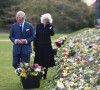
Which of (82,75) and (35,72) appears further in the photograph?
(35,72)

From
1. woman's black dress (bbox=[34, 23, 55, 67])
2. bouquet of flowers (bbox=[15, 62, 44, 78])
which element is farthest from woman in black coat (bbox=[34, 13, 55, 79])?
bouquet of flowers (bbox=[15, 62, 44, 78])

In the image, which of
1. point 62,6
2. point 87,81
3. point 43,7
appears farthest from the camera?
point 62,6

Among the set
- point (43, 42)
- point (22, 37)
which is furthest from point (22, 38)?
point (43, 42)

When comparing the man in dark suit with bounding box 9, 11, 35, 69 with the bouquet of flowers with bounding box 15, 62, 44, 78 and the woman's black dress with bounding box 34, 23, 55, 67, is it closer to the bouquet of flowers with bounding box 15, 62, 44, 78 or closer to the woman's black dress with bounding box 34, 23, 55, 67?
the bouquet of flowers with bounding box 15, 62, 44, 78

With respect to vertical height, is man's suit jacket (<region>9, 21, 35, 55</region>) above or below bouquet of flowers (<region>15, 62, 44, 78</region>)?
above

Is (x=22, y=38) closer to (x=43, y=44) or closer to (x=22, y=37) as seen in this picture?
(x=22, y=37)

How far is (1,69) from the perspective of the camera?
9164 millimetres

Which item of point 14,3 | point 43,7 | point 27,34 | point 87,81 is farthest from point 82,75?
point 14,3

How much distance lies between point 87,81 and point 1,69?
4.57m

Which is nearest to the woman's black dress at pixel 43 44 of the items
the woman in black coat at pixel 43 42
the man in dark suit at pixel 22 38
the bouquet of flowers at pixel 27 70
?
the woman in black coat at pixel 43 42

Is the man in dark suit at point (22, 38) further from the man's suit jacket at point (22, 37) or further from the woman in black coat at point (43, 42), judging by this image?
the woman in black coat at point (43, 42)

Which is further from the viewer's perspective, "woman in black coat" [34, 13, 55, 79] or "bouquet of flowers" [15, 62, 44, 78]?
"woman in black coat" [34, 13, 55, 79]

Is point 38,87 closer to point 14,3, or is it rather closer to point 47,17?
point 47,17

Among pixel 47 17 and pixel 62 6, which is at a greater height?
pixel 47 17
